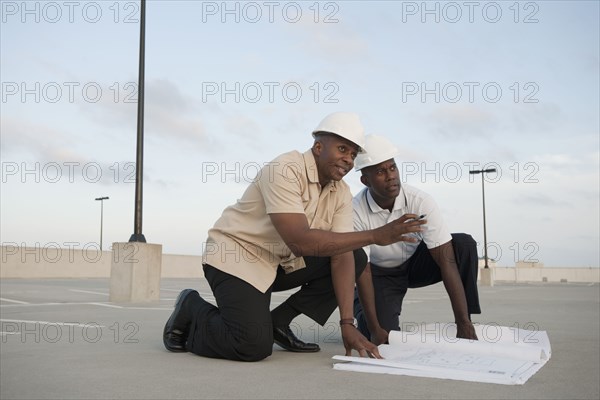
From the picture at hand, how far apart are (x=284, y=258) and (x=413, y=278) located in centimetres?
137

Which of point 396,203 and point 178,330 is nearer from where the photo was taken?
point 178,330

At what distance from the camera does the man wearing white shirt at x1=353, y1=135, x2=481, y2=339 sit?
13.7ft

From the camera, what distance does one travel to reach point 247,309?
359 cm

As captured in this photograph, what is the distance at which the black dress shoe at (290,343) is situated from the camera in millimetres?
3998

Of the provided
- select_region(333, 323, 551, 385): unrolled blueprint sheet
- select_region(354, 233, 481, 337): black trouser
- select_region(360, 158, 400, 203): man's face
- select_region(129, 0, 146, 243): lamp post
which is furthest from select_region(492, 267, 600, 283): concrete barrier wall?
select_region(333, 323, 551, 385): unrolled blueprint sheet

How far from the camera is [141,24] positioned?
11.1m

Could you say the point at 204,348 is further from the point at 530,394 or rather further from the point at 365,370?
the point at 530,394

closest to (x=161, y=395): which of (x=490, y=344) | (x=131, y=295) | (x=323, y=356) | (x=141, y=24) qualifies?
(x=323, y=356)

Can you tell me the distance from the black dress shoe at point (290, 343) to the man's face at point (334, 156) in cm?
106

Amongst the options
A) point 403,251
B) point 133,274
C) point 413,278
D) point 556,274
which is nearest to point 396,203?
point 403,251

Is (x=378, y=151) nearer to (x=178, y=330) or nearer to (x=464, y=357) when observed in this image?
(x=464, y=357)

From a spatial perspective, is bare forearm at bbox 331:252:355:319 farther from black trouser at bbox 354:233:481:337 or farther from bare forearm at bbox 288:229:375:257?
black trouser at bbox 354:233:481:337

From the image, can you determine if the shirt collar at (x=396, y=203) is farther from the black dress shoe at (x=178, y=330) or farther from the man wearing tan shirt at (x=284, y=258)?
the black dress shoe at (x=178, y=330)

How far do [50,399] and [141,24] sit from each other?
955 cm
